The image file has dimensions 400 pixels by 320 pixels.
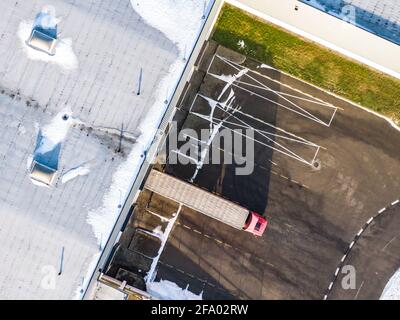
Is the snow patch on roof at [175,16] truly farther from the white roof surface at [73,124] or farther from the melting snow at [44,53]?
the melting snow at [44,53]

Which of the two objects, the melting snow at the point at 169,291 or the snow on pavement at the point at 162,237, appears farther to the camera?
the melting snow at the point at 169,291

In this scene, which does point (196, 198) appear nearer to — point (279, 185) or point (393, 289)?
point (279, 185)

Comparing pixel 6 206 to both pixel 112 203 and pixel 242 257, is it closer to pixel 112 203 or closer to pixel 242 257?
pixel 112 203

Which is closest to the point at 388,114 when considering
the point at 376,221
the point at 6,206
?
the point at 376,221

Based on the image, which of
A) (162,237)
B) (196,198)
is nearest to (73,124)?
(196,198)

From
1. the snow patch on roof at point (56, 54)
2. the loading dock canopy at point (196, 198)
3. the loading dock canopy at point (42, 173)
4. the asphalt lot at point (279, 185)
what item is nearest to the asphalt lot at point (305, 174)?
the asphalt lot at point (279, 185)

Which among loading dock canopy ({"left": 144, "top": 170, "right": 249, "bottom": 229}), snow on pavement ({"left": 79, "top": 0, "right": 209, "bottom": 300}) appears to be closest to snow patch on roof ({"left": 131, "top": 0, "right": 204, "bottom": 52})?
snow on pavement ({"left": 79, "top": 0, "right": 209, "bottom": 300})
